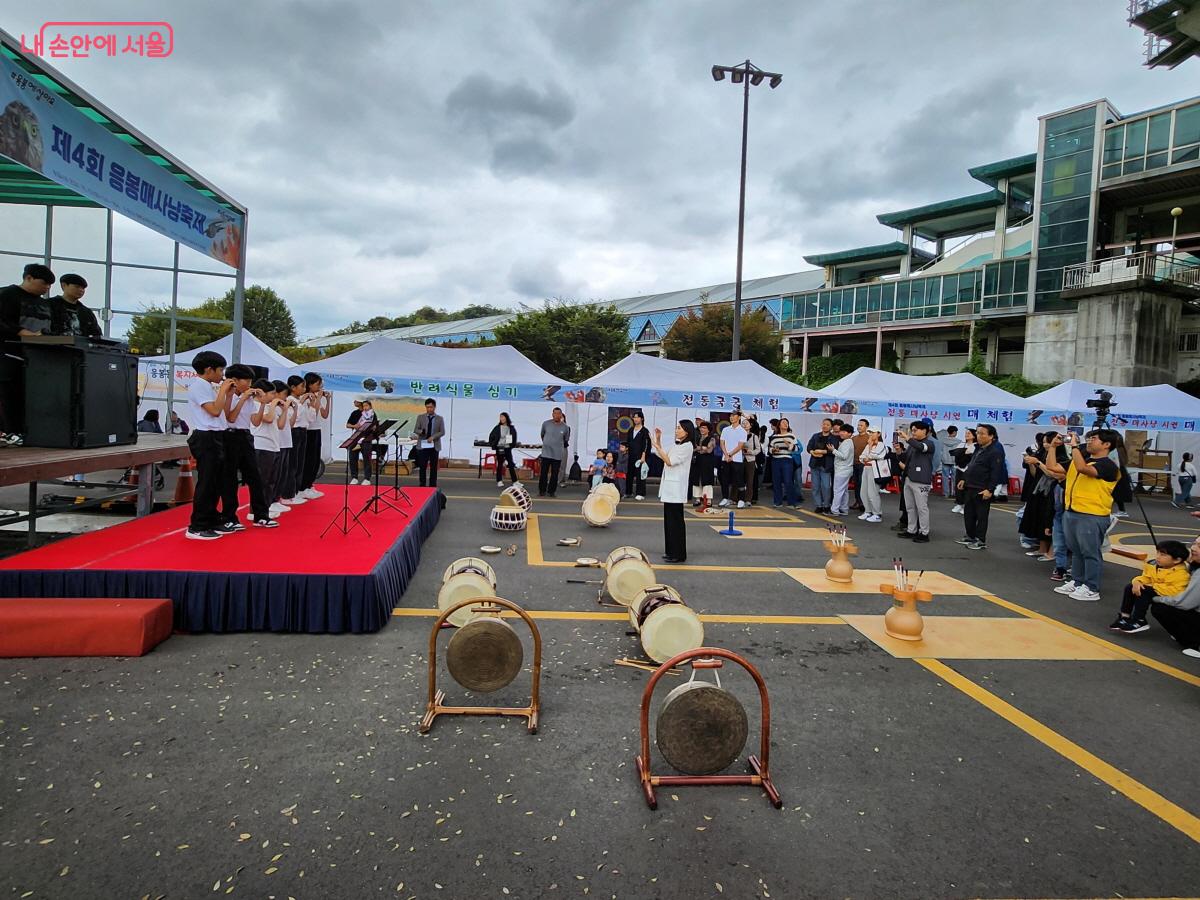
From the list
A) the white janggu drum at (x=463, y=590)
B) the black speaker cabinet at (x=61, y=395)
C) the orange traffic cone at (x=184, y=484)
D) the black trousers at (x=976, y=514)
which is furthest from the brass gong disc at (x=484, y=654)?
the black trousers at (x=976, y=514)

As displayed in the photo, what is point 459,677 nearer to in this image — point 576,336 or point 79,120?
point 79,120

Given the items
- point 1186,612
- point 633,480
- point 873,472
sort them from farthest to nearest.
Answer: point 633,480
point 873,472
point 1186,612

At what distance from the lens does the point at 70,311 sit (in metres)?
6.48

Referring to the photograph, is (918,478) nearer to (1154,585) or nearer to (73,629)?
(1154,585)

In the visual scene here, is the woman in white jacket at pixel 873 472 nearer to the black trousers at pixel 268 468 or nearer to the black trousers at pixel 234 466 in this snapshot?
the black trousers at pixel 268 468

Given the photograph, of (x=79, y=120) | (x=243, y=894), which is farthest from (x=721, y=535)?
(x=79, y=120)

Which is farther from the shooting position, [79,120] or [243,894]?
[79,120]

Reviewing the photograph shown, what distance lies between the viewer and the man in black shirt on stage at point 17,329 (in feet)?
19.3

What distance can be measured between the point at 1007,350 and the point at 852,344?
892 centimetres

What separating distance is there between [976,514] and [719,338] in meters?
26.3

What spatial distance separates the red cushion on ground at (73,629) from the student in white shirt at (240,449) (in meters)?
1.95

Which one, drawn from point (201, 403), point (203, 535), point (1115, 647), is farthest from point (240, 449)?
point (1115, 647)

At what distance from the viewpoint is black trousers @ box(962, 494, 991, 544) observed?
379 inches

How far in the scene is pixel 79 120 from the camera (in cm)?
595
